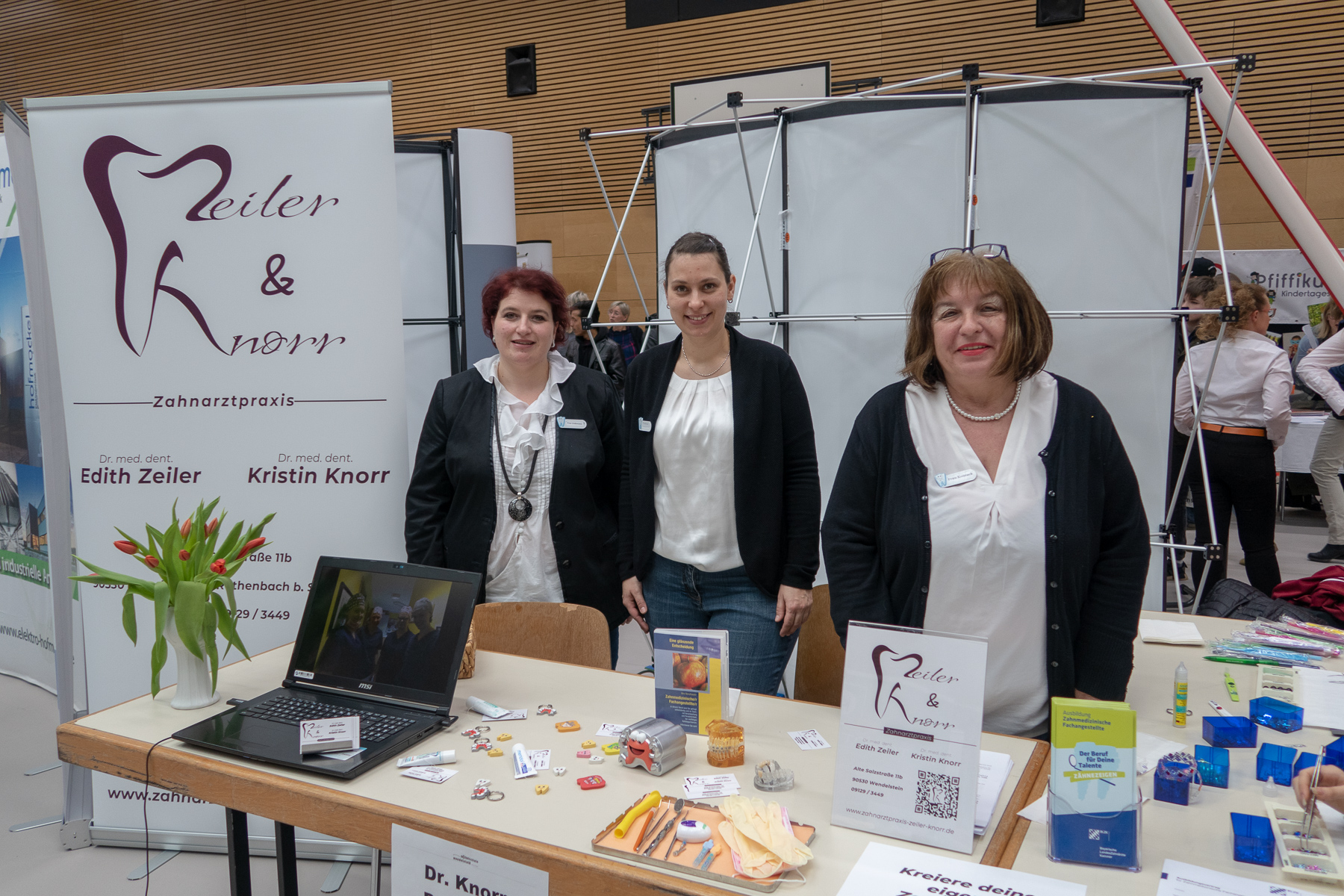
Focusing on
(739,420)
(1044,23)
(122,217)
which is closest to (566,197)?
(1044,23)

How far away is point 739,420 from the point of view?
200cm

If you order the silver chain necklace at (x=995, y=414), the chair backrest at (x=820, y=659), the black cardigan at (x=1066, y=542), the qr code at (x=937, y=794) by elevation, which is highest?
the silver chain necklace at (x=995, y=414)

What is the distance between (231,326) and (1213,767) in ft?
7.90

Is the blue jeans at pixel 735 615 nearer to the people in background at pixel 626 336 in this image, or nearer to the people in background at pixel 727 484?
the people in background at pixel 727 484

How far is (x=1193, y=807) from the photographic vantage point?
50.1 inches

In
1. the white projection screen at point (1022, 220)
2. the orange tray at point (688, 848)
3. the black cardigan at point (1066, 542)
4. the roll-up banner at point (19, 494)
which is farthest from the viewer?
the roll-up banner at point (19, 494)

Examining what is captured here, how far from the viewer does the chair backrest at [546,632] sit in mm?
2105

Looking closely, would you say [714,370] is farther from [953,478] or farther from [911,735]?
[911,735]

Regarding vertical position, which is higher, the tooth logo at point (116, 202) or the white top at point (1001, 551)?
the tooth logo at point (116, 202)

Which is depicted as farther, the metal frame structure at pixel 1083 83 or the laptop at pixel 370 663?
the metal frame structure at pixel 1083 83

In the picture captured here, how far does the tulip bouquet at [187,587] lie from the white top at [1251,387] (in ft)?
12.3

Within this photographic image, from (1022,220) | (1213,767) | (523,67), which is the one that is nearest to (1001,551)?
(1213,767)

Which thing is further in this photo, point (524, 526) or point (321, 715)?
point (524, 526)

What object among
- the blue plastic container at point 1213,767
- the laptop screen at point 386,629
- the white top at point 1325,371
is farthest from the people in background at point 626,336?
the blue plastic container at point 1213,767
